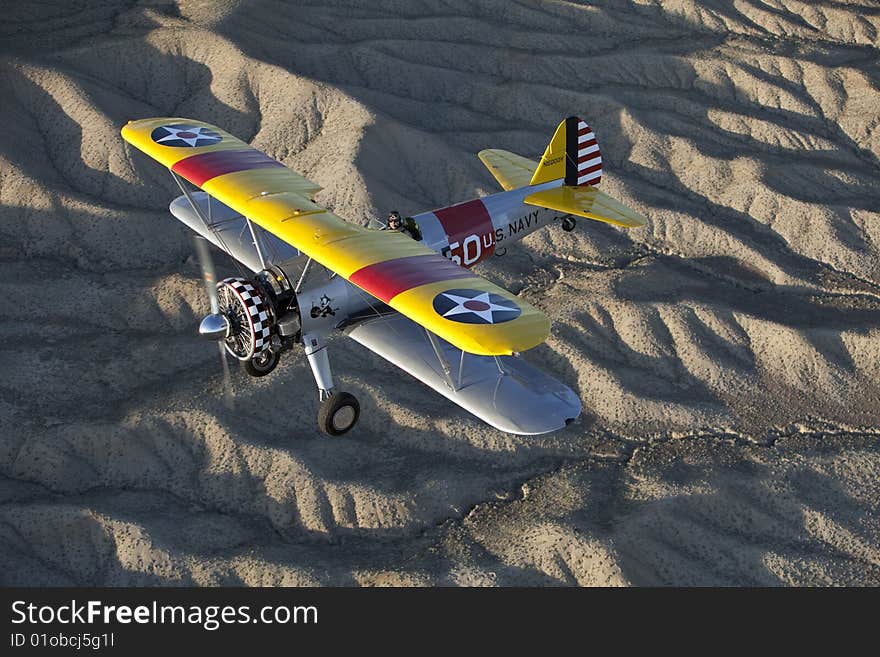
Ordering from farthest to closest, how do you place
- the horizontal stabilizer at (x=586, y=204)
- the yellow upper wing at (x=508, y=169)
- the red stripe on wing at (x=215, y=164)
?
the yellow upper wing at (x=508, y=169)
the horizontal stabilizer at (x=586, y=204)
the red stripe on wing at (x=215, y=164)

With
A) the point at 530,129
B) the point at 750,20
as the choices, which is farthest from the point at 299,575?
the point at 750,20

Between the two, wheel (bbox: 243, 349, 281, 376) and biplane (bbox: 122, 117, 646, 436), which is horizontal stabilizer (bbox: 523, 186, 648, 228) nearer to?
biplane (bbox: 122, 117, 646, 436)

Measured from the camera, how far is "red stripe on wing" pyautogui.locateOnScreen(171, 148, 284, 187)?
21.4 m

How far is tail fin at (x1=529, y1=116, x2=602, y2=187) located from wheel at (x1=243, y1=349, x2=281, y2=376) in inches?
324

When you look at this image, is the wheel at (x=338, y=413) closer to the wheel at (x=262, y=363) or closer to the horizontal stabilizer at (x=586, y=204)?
the wheel at (x=262, y=363)

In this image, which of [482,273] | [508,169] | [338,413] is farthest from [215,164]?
[482,273]

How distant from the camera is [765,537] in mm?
21812

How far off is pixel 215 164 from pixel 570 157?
→ 28.2 feet

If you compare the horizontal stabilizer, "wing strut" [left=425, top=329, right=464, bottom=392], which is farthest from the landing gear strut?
the horizontal stabilizer

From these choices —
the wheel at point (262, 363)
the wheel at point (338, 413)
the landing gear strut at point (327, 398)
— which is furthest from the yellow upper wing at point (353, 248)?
the wheel at point (338, 413)

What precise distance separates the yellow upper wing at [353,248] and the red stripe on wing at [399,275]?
0.02 metres

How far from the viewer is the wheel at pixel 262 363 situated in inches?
800

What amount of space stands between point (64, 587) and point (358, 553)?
5.62 metres

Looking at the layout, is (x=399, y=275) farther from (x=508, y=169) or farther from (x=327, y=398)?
(x=508, y=169)
